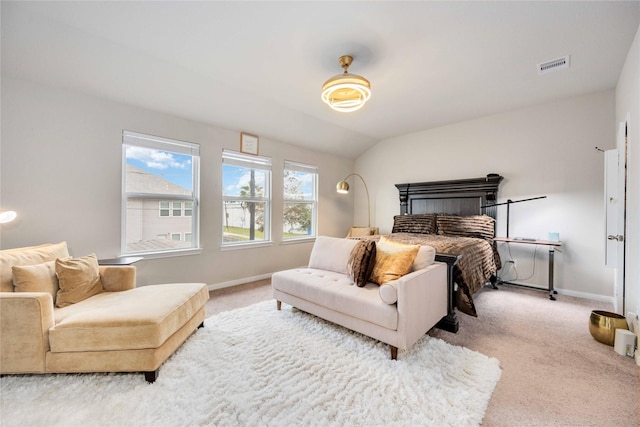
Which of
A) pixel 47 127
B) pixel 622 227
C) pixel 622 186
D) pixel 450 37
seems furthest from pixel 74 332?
pixel 622 186

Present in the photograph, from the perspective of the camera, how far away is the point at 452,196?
434 centimetres

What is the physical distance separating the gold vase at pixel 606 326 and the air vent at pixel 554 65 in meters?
2.45

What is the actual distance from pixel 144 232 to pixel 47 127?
1.35 m

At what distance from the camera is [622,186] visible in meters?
2.31

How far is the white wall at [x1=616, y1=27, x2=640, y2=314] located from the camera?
195 centimetres

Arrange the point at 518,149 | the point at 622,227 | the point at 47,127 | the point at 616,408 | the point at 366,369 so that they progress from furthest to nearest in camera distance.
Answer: the point at 518,149 < the point at 47,127 < the point at 622,227 < the point at 366,369 < the point at 616,408

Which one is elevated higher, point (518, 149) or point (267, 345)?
→ point (518, 149)

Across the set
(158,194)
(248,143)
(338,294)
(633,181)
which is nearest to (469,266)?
(633,181)

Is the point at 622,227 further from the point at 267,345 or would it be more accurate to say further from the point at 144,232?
the point at 144,232

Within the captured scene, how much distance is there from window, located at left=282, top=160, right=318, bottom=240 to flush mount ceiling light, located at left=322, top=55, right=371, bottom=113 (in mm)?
2235

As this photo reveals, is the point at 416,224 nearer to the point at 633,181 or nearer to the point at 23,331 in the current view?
the point at 633,181

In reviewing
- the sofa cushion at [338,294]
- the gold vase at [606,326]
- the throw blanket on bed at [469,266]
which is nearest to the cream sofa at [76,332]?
the sofa cushion at [338,294]

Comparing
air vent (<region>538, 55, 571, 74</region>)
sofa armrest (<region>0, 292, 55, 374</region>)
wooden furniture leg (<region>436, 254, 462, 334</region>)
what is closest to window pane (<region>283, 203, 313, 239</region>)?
wooden furniture leg (<region>436, 254, 462, 334</region>)

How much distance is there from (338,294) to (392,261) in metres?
0.58
